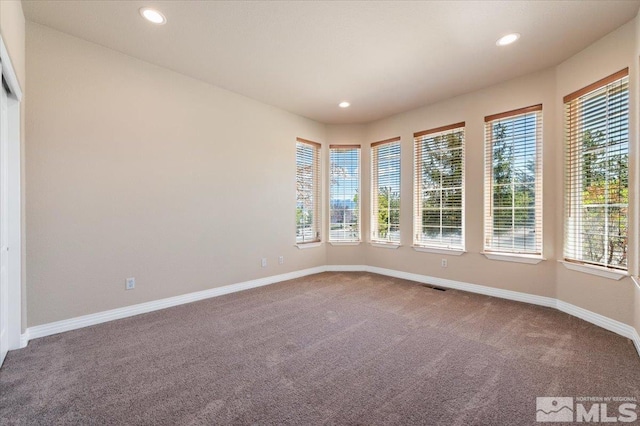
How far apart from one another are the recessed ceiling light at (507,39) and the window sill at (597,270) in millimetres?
2499

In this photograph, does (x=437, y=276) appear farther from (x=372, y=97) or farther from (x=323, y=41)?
(x=323, y=41)

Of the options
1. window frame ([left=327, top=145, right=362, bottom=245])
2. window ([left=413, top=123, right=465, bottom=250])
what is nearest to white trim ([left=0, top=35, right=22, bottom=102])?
window frame ([left=327, top=145, right=362, bottom=245])

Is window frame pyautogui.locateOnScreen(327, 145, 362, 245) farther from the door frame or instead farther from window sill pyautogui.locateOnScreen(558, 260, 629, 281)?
the door frame

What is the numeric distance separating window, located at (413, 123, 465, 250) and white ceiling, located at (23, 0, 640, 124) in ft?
2.82

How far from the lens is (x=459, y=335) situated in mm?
2734

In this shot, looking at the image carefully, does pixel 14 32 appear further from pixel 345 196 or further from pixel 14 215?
pixel 345 196

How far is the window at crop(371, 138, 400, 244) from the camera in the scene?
5.16m

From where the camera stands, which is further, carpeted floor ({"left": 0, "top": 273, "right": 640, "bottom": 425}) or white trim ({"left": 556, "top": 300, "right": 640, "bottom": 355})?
white trim ({"left": 556, "top": 300, "right": 640, "bottom": 355})

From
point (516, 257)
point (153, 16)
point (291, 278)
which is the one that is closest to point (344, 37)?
point (153, 16)

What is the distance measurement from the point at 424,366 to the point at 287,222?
127 inches

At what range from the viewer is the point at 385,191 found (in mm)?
5320

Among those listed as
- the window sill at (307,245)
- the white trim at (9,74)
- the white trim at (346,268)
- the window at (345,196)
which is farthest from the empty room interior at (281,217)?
the window at (345,196)

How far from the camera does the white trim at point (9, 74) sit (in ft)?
6.39

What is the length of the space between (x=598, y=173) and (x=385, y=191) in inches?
113
